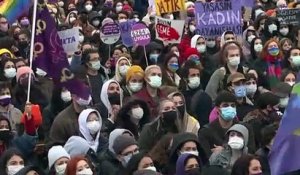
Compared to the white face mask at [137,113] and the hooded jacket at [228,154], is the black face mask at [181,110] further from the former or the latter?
the hooded jacket at [228,154]

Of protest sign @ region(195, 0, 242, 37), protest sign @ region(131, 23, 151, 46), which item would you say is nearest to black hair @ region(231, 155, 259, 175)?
protest sign @ region(131, 23, 151, 46)

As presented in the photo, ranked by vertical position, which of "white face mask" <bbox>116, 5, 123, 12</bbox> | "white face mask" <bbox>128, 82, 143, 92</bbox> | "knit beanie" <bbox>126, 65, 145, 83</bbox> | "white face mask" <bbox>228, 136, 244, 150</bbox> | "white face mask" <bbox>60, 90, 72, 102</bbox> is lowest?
"white face mask" <bbox>228, 136, 244, 150</bbox>

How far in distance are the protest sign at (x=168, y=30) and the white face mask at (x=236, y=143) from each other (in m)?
5.77

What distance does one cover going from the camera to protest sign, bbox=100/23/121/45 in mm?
15091

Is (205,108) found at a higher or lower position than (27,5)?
lower

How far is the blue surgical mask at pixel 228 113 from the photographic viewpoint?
399 inches

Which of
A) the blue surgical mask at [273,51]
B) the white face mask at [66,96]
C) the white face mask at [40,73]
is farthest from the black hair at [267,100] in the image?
the blue surgical mask at [273,51]

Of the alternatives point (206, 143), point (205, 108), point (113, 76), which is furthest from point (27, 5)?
point (206, 143)

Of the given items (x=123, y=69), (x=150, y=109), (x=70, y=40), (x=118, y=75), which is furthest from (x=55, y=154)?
(x=70, y=40)

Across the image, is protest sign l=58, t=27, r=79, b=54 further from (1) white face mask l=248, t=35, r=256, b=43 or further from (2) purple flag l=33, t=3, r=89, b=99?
(1) white face mask l=248, t=35, r=256, b=43

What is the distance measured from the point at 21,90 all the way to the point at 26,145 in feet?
7.73

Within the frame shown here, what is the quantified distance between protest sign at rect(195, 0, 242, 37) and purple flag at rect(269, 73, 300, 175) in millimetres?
7901

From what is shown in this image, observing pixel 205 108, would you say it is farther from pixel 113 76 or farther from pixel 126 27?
pixel 126 27

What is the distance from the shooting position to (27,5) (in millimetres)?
14086
